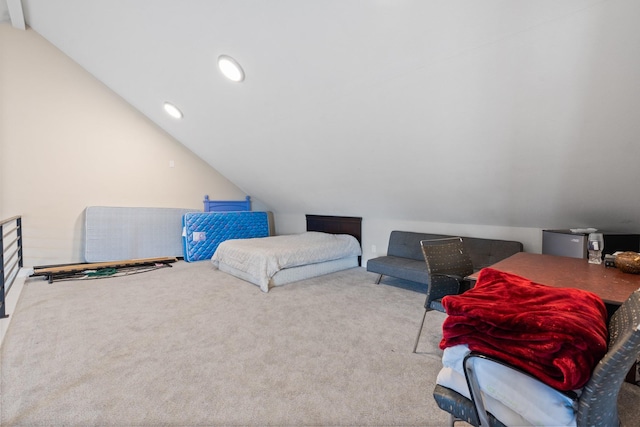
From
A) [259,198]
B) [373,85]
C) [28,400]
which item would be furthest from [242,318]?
[259,198]

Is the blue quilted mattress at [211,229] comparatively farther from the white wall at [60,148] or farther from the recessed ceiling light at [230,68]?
the recessed ceiling light at [230,68]

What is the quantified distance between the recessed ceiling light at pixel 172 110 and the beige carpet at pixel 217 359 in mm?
2590

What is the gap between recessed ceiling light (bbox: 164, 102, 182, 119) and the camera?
419cm

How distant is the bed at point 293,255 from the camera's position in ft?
11.6

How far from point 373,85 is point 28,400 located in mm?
2932

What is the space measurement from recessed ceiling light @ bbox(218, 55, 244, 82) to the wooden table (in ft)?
8.93

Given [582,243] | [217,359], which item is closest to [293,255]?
[217,359]

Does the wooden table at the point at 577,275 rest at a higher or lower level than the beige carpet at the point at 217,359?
higher

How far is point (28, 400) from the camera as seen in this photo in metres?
1.52

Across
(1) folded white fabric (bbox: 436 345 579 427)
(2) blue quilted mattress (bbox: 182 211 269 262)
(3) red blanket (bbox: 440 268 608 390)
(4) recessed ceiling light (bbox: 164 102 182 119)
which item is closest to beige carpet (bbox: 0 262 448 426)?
(1) folded white fabric (bbox: 436 345 579 427)

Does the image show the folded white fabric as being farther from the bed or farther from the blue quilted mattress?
the blue quilted mattress

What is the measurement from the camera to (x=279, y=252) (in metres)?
3.62

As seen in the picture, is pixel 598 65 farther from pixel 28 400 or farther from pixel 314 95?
pixel 28 400

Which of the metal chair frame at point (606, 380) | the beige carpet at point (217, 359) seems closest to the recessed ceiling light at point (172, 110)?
the beige carpet at point (217, 359)
